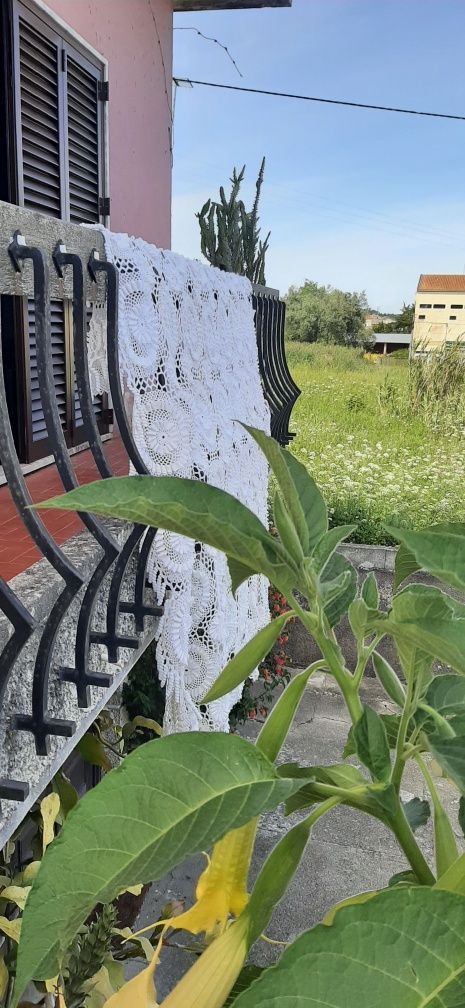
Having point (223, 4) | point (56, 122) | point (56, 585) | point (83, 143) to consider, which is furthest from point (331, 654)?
point (223, 4)

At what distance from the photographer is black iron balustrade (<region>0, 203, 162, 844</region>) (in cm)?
87

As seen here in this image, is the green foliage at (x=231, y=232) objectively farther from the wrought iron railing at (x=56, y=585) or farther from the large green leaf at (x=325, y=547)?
the large green leaf at (x=325, y=547)

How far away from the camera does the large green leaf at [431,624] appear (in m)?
0.37

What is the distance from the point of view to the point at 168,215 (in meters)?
4.30

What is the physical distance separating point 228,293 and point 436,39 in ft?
52.6

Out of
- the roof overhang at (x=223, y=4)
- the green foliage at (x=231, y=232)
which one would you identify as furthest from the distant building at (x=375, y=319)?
the roof overhang at (x=223, y=4)

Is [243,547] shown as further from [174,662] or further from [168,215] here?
[168,215]

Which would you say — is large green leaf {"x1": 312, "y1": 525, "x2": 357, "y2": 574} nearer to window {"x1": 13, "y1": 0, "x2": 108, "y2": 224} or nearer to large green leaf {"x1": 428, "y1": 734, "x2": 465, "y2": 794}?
large green leaf {"x1": 428, "y1": 734, "x2": 465, "y2": 794}

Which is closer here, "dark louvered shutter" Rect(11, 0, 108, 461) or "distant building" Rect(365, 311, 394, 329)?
"dark louvered shutter" Rect(11, 0, 108, 461)

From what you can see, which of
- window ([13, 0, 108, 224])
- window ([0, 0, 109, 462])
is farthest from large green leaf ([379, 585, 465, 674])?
window ([13, 0, 108, 224])

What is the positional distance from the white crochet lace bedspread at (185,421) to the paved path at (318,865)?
1136 millimetres

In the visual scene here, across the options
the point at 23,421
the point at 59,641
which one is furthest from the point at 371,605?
the point at 23,421

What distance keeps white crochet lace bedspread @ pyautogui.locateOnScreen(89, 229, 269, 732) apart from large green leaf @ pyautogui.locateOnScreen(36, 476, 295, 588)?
783mm

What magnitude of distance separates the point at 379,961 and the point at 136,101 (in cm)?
398
